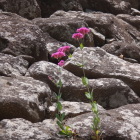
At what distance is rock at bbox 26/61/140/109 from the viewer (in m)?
6.62

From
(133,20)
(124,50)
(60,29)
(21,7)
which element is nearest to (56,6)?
(21,7)

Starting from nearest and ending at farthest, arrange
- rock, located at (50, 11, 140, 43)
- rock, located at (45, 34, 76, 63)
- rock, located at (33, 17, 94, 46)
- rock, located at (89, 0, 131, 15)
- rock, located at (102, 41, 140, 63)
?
1. rock, located at (45, 34, 76, 63)
2. rock, located at (33, 17, 94, 46)
3. rock, located at (102, 41, 140, 63)
4. rock, located at (50, 11, 140, 43)
5. rock, located at (89, 0, 131, 15)

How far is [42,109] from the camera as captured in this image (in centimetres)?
564

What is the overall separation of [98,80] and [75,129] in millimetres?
2085

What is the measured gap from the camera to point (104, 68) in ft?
25.3

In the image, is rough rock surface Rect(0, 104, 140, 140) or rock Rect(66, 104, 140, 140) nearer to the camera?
rough rock surface Rect(0, 104, 140, 140)

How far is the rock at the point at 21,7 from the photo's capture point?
10.6 m

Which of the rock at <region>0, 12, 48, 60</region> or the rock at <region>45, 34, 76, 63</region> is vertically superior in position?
the rock at <region>0, 12, 48, 60</region>


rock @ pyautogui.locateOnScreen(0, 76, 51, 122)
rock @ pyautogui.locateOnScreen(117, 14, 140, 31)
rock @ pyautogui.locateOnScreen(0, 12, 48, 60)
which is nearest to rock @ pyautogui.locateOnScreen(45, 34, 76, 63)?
rock @ pyautogui.locateOnScreen(0, 12, 48, 60)

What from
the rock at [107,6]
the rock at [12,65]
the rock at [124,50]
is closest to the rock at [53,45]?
the rock at [124,50]

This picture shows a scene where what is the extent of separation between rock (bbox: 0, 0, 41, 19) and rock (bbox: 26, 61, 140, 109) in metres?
4.19

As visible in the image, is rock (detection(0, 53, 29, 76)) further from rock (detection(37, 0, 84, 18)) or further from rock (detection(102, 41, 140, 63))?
rock (detection(37, 0, 84, 18))

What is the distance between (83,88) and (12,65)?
1.37 metres

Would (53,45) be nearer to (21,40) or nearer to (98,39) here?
(21,40)
